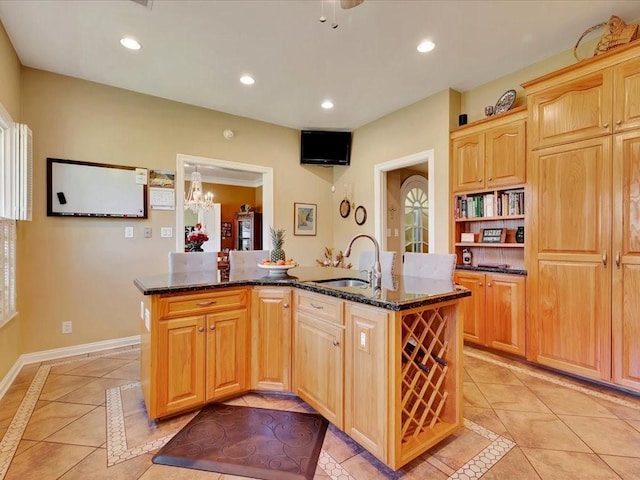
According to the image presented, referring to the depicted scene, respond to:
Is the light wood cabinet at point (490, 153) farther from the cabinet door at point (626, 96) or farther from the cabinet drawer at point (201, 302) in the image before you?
the cabinet drawer at point (201, 302)

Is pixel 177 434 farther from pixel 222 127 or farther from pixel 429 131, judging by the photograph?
pixel 429 131

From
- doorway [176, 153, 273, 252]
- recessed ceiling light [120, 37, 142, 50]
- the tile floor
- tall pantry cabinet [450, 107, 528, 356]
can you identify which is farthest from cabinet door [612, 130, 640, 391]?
recessed ceiling light [120, 37, 142, 50]

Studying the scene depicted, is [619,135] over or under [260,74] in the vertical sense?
under

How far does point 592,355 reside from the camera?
2.44m

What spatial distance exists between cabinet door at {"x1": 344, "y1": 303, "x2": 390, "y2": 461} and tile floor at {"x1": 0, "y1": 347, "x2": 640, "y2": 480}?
15cm

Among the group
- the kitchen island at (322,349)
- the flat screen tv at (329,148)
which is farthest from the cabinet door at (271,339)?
the flat screen tv at (329,148)

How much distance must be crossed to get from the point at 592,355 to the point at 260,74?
3777mm

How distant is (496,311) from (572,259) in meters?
0.81

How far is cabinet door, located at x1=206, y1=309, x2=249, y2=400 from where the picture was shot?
6.93 feet

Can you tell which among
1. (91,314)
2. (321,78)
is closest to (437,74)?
(321,78)

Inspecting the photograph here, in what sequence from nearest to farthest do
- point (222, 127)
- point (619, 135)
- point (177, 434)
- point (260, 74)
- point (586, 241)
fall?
point (177, 434)
point (619, 135)
point (586, 241)
point (260, 74)
point (222, 127)

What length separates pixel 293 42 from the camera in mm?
2684

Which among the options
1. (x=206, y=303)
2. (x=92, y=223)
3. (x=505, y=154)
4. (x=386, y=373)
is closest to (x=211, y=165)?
(x=92, y=223)

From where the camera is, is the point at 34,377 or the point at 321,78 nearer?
the point at 34,377
